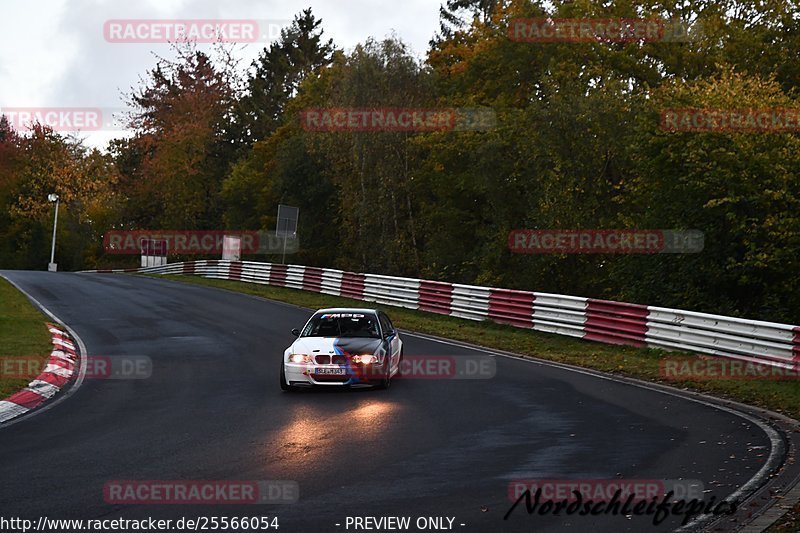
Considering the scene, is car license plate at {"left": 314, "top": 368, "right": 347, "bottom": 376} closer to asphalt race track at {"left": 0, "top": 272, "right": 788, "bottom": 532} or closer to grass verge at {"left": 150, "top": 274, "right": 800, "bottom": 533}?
asphalt race track at {"left": 0, "top": 272, "right": 788, "bottom": 532}

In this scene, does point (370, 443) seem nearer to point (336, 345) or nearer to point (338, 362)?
point (338, 362)

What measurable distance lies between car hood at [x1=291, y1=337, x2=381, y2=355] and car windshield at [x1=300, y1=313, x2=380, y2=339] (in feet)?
1.24

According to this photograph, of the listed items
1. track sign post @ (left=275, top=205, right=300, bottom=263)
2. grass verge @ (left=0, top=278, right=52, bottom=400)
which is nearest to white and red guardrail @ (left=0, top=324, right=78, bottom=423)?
grass verge @ (left=0, top=278, right=52, bottom=400)

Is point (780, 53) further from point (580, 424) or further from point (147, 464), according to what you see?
point (147, 464)

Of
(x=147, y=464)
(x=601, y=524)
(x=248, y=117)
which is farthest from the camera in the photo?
(x=248, y=117)

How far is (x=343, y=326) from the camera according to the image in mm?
16062

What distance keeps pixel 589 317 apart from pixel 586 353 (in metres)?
1.96

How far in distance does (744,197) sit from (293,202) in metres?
43.6

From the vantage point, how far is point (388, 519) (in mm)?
7117

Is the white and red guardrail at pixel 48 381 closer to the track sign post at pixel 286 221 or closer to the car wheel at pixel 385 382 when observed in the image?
the car wheel at pixel 385 382

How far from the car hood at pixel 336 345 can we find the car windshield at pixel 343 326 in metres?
0.38

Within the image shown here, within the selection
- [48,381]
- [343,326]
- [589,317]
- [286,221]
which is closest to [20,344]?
[48,381]

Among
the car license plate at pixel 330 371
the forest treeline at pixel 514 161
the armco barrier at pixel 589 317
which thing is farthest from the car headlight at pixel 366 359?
the forest treeline at pixel 514 161

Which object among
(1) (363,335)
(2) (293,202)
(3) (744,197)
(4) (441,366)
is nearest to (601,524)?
(1) (363,335)
